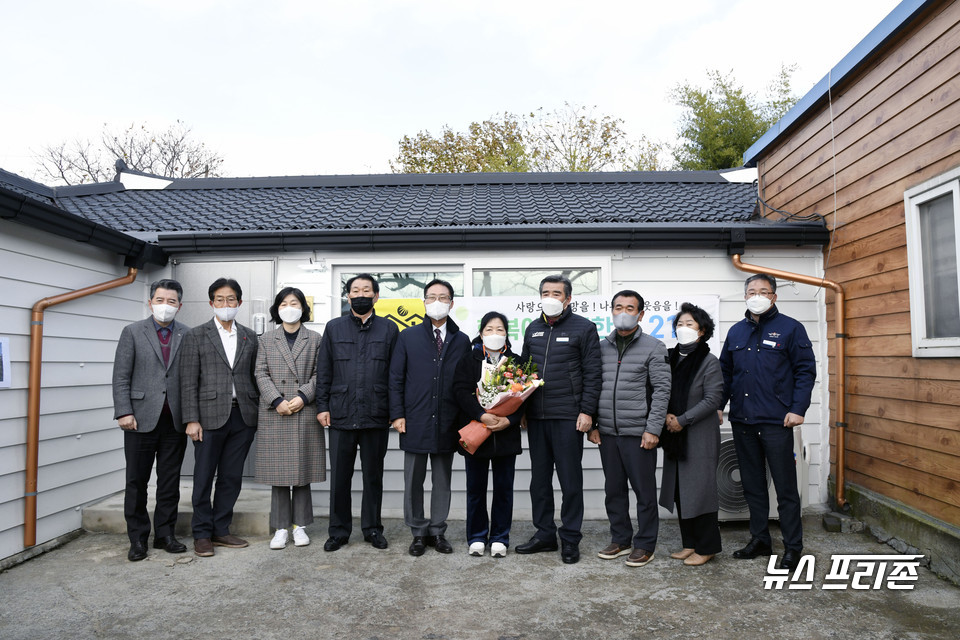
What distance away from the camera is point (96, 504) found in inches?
194

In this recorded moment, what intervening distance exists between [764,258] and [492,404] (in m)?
3.08

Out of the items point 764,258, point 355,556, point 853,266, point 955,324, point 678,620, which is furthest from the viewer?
point 764,258

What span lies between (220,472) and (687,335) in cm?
337

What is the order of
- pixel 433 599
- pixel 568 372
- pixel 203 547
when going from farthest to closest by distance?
pixel 203 547
pixel 568 372
pixel 433 599

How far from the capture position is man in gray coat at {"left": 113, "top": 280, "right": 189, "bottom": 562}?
13.8 feet

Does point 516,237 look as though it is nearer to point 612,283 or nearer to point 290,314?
point 612,283

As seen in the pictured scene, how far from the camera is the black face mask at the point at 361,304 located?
170 inches

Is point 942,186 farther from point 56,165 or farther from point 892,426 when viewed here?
point 56,165

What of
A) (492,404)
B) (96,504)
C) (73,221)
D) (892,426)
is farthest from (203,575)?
(892,426)

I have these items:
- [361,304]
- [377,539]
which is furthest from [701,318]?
[377,539]

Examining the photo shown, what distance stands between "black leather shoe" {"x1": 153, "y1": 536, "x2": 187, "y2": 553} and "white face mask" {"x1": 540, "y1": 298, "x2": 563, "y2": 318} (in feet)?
9.92

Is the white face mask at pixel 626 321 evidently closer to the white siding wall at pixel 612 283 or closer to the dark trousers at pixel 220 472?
the white siding wall at pixel 612 283

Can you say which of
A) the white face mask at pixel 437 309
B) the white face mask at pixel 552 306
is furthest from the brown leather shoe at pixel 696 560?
the white face mask at pixel 437 309

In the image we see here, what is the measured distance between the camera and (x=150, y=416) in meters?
4.23
